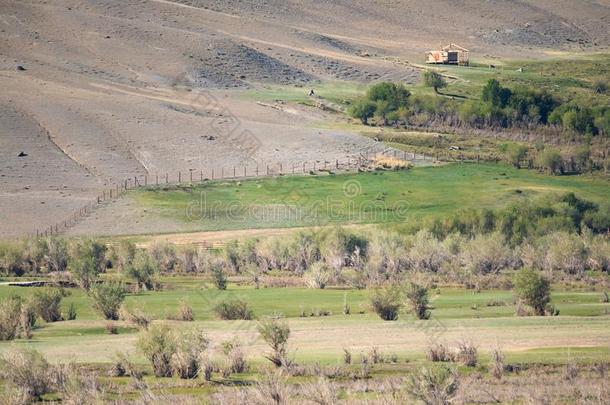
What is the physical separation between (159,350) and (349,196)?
153ft

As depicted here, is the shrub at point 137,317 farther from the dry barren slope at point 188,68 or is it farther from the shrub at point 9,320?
the dry barren slope at point 188,68

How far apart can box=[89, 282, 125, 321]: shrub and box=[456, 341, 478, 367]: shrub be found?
12.7 metres

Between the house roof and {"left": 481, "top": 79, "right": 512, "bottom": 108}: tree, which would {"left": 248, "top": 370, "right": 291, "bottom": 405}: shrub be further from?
the house roof

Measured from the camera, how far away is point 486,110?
340 ft

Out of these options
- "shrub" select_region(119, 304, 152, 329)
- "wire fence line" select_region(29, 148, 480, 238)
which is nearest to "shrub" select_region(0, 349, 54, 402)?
"shrub" select_region(119, 304, 152, 329)

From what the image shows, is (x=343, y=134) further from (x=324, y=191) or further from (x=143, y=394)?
(x=143, y=394)

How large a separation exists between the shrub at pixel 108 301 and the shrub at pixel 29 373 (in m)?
11.2

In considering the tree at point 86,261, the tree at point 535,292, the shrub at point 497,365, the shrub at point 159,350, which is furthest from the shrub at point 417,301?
the tree at point 86,261

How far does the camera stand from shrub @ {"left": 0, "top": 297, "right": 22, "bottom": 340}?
3531cm

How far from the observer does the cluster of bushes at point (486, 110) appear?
102 meters

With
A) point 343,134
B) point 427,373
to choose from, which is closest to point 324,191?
point 343,134

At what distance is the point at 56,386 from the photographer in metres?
28.6

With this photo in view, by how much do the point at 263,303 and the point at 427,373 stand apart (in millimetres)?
18641

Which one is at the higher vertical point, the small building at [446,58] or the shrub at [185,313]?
the small building at [446,58]
